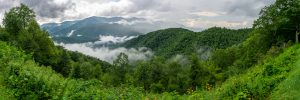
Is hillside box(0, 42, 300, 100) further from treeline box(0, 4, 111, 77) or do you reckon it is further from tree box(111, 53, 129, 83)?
tree box(111, 53, 129, 83)

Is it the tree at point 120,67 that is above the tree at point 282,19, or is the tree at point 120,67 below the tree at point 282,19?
below

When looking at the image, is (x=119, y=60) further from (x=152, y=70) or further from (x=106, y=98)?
(x=106, y=98)

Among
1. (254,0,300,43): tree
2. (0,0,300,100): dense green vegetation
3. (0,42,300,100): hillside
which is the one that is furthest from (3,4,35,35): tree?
(0,42,300,100): hillside

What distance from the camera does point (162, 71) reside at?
10444 centimetres

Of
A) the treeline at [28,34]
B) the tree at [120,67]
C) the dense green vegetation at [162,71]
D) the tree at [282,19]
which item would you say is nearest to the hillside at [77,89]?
the dense green vegetation at [162,71]

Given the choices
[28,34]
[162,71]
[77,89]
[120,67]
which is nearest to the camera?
[77,89]

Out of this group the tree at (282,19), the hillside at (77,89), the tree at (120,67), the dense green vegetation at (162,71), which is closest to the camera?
the hillside at (77,89)

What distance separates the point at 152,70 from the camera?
10394cm

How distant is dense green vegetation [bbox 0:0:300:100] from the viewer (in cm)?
1448

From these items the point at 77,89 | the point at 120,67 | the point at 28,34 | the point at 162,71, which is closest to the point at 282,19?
the point at 28,34

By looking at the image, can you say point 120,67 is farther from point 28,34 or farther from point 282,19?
point 282,19

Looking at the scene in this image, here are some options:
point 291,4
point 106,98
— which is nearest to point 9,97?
point 106,98

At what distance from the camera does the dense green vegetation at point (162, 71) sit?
14477mm

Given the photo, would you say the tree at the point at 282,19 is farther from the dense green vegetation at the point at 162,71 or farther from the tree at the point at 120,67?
the tree at the point at 120,67
